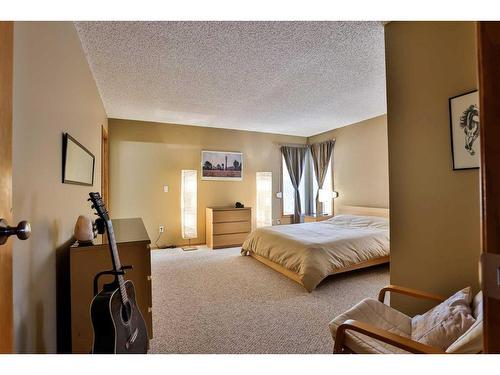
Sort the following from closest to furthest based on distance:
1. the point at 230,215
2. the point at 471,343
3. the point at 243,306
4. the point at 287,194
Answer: the point at 471,343 → the point at 243,306 → the point at 230,215 → the point at 287,194

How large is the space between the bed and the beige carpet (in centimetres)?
17

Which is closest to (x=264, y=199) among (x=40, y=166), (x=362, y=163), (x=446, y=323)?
(x=362, y=163)

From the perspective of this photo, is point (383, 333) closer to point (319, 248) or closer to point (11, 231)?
point (11, 231)

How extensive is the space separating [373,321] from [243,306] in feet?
4.23

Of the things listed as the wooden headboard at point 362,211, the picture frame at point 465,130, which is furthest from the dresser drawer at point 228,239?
the picture frame at point 465,130

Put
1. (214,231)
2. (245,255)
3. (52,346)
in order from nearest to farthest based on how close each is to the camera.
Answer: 1. (52,346)
2. (245,255)
3. (214,231)

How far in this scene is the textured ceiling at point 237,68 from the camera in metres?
2.00

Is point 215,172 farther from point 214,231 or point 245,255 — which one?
point 245,255

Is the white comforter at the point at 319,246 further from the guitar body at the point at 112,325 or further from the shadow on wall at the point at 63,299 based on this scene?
the shadow on wall at the point at 63,299

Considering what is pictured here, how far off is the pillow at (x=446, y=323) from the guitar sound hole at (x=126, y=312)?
A: 5.24 ft

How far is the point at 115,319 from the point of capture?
128cm

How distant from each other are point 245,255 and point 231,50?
311 centimetres
